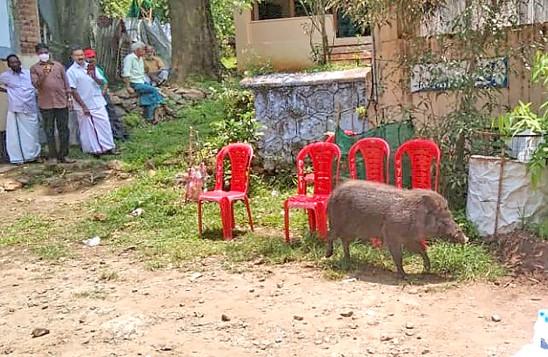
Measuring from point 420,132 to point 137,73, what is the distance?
6.99 metres

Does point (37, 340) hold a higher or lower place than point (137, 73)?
lower

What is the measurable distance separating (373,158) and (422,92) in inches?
49.1

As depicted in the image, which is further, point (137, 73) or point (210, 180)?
point (137, 73)

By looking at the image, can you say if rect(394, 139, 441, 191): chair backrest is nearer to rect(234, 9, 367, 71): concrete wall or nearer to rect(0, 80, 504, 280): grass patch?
rect(0, 80, 504, 280): grass patch

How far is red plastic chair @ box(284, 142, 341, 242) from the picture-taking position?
6.36 m

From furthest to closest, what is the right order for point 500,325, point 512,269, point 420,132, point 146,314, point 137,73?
point 137,73 → point 420,132 → point 512,269 → point 146,314 → point 500,325

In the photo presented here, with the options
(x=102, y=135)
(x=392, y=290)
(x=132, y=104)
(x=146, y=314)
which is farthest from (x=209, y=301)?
(x=132, y=104)

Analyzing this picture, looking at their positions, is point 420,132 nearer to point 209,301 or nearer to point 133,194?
point 209,301

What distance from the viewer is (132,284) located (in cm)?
567

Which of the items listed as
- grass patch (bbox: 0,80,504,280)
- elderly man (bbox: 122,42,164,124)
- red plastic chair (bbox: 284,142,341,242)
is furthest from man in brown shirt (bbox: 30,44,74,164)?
red plastic chair (bbox: 284,142,341,242)

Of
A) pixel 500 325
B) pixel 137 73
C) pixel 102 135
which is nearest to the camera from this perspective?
pixel 500 325

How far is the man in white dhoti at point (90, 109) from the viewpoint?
10688 millimetres

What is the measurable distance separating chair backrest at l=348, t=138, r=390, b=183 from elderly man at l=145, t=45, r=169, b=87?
849 centimetres

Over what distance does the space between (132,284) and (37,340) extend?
115cm
